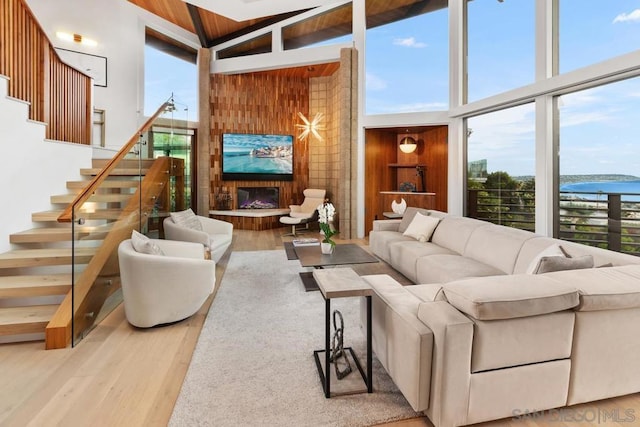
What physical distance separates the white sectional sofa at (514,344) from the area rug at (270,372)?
311 mm

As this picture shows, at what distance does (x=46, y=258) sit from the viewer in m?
3.30

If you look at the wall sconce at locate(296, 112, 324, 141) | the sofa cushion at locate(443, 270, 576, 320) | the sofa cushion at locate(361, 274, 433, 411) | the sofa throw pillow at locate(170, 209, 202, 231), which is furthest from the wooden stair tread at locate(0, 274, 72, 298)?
the wall sconce at locate(296, 112, 324, 141)

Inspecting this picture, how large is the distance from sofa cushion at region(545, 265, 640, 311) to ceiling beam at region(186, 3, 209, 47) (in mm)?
7505

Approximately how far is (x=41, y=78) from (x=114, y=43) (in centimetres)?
279

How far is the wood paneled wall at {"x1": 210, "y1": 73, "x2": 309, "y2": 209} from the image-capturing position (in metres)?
8.43

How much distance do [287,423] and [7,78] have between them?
165 inches

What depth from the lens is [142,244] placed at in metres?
3.09

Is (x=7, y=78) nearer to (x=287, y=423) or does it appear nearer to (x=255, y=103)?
(x=287, y=423)

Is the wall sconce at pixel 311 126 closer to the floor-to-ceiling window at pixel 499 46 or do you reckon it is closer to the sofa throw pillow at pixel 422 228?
the floor-to-ceiling window at pixel 499 46

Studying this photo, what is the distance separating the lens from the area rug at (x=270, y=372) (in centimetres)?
186

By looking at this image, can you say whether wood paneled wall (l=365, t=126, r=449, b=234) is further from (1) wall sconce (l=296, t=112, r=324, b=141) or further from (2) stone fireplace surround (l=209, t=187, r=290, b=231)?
(2) stone fireplace surround (l=209, t=187, r=290, b=231)

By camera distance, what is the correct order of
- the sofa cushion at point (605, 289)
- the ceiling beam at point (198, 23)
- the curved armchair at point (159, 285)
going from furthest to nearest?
the ceiling beam at point (198, 23) < the curved armchair at point (159, 285) < the sofa cushion at point (605, 289)

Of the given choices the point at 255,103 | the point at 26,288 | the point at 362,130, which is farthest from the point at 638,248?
the point at 255,103

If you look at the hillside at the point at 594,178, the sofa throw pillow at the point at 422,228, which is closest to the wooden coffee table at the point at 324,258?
the sofa throw pillow at the point at 422,228
